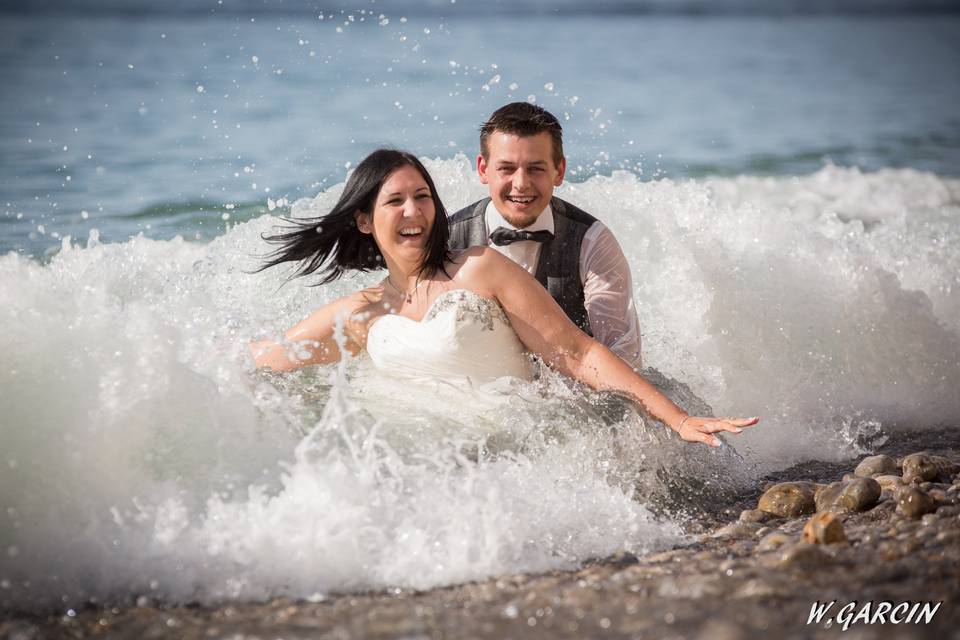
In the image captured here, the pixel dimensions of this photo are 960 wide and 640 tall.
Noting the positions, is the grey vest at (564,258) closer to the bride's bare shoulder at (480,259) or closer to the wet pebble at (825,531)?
the bride's bare shoulder at (480,259)

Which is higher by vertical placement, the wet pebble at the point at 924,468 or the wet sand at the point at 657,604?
the wet pebble at the point at 924,468

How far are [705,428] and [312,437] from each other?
1.80 meters

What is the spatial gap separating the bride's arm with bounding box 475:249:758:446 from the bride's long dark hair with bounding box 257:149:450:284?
0.90ft

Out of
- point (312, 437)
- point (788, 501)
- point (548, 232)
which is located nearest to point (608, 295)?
point (548, 232)

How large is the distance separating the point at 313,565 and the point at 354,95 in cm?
Answer: 1651

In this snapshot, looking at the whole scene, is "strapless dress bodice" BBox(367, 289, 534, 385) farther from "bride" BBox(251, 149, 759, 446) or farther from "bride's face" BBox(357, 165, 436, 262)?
"bride's face" BBox(357, 165, 436, 262)

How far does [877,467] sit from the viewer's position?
4.96 meters

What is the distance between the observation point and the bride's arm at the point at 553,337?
4836 millimetres

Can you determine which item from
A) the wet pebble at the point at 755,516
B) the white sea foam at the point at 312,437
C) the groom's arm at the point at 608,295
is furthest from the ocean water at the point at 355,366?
the groom's arm at the point at 608,295

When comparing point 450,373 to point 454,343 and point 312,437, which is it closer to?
point 454,343

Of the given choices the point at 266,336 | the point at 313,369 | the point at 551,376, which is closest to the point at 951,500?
the point at 551,376

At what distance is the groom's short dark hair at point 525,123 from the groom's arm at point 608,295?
57cm

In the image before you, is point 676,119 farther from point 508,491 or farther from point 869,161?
point 508,491

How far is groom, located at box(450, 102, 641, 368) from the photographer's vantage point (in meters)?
5.66
